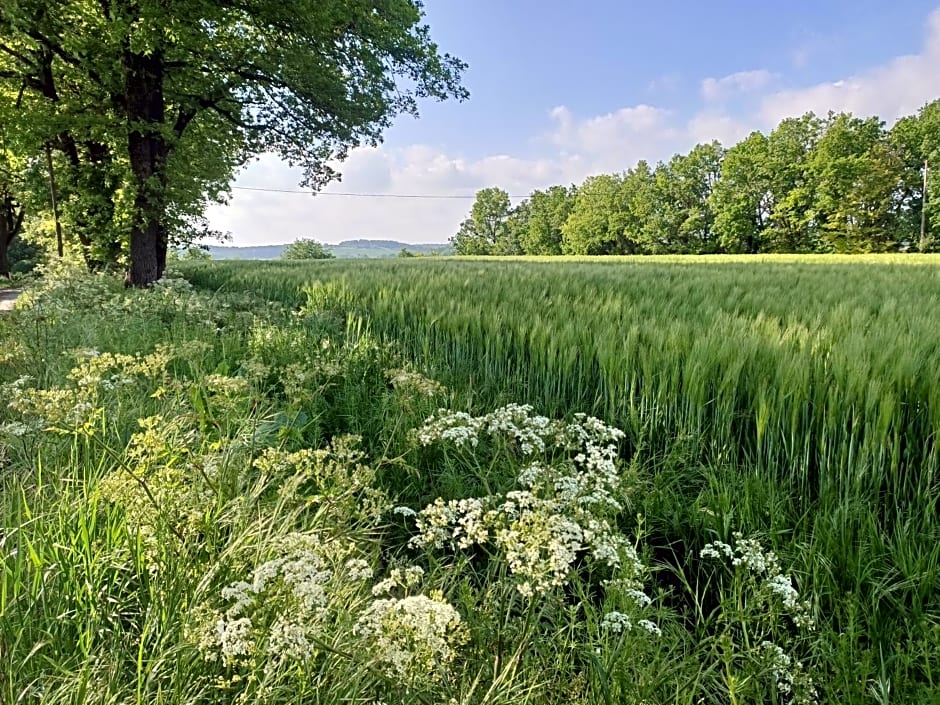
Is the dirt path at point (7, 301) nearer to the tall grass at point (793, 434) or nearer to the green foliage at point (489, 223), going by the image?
the tall grass at point (793, 434)

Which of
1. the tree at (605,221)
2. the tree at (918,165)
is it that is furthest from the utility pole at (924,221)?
the tree at (605,221)

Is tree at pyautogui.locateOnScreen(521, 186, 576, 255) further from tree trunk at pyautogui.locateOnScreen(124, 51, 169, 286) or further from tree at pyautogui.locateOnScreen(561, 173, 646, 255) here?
tree trunk at pyautogui.locateOnScreen(124, 51, 169, 286)

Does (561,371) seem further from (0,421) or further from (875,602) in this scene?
(0,421)

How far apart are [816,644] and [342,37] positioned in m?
12.2

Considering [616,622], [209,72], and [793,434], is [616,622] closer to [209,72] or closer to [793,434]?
[793,434]

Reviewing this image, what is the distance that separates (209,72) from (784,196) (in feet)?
165

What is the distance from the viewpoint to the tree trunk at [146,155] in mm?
8805

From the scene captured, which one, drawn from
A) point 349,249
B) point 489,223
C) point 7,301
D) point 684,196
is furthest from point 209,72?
point 349,249

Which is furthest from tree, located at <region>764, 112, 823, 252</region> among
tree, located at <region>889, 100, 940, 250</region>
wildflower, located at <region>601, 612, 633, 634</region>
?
wildflower, located at <region>601, 612, 633, 634</region>

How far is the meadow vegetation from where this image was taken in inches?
37.4

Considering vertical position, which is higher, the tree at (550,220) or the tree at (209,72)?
the tree at (550,220)

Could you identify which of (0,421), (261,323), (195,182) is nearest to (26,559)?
(0,421)

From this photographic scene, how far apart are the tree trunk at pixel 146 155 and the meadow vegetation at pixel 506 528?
24.1 feet

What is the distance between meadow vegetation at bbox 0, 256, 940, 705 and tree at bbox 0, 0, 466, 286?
7234 mm
